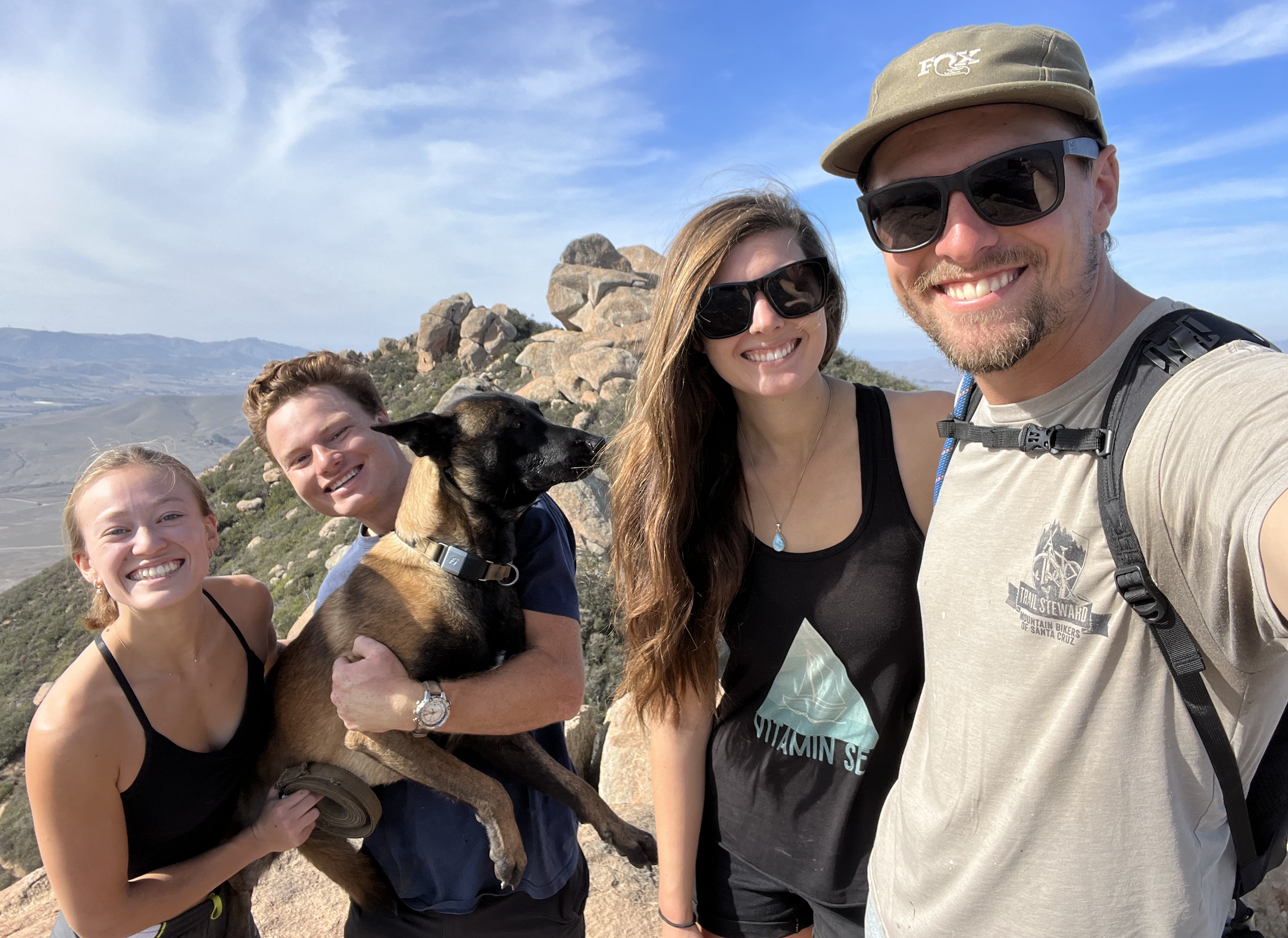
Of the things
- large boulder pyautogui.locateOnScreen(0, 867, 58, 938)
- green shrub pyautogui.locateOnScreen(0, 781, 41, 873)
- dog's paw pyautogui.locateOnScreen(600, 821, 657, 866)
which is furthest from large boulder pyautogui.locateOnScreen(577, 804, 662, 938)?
green shrub pyautogui.locateOnScreen(0, 781, 41, 873)

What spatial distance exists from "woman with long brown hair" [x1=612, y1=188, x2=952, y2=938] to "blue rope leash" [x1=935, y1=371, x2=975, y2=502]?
0.55ft

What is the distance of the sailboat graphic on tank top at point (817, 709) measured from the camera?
188cm

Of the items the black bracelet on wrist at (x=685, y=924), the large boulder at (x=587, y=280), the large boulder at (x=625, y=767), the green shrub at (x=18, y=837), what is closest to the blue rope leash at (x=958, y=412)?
the black bracelet on wrist at (x=685, y=924)

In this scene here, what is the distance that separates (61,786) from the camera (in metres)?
1.74

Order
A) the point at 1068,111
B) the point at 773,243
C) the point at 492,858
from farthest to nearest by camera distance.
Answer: the point at 492,858 < the point at 773,243 < the point at 1068,111

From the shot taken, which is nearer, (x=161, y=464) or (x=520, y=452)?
(x=161, y=464)

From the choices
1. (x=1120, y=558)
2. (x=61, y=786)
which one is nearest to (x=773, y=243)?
(x=1120, y=558)

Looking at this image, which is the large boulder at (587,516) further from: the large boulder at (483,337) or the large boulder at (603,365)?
the large boulder at (483,337)

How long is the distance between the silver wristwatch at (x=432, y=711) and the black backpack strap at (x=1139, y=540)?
6.07 ft

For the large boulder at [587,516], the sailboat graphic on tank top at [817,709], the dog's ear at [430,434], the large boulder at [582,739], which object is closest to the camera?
the sailboat graphic on tank top at [817,709]

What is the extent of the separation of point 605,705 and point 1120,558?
249 inches

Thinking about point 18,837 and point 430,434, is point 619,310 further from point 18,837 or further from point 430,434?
point 430,434

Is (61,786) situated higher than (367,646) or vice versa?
(367,646)

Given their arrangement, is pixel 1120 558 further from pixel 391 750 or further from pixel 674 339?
pixel 391 750
